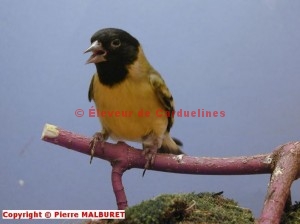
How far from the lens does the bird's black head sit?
83.1 inches

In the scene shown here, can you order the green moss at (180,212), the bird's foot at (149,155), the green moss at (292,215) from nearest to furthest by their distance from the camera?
the green moss at (180,212)
the green moss at (292,215)
the bird's foot at (149,155)

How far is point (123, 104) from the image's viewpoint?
7.34 feet

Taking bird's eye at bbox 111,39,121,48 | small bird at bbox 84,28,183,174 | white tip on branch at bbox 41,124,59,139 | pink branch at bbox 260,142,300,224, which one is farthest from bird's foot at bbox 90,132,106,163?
pink branch at bbox 260,142,300,224

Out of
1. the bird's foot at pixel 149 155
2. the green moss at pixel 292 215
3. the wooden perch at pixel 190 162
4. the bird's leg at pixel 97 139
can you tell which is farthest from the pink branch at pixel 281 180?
the bird's leg at pixel 97 139

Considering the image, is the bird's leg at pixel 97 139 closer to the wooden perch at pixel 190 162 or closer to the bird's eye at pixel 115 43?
the wooden perch at pixel 190 162

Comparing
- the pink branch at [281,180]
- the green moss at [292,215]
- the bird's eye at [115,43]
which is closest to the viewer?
the pink branch at [281,180]

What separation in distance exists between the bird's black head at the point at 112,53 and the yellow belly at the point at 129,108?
0.05m

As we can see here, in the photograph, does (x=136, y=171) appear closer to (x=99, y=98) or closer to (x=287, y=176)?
(x=99, y=98)

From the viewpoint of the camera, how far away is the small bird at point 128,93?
2178 mm

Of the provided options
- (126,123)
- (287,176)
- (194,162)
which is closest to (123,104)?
(126,123)

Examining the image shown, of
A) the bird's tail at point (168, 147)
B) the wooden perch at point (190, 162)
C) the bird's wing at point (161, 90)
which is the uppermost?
the bird's wing at point (161, 90)

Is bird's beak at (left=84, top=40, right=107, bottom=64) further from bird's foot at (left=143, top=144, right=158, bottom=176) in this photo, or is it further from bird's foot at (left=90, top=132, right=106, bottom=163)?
bird's foot at (left=143, top=144, right=158, bottom=176)

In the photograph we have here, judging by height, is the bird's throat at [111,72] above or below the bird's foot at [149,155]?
above

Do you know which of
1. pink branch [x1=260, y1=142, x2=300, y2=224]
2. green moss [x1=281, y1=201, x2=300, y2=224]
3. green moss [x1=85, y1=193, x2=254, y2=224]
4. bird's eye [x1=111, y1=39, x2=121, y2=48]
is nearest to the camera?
green moss [x1=85, y1=193, x2=254, y2=224]
